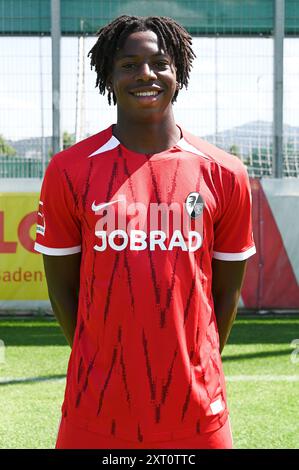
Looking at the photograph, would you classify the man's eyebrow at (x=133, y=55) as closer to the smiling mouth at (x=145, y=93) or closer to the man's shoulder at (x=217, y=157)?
the smiling mouth at (x=145, y=93)

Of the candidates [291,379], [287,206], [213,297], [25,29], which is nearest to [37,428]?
[291,379]

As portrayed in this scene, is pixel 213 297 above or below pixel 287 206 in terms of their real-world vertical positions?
above

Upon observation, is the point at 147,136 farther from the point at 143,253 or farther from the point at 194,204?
the point at 143,253

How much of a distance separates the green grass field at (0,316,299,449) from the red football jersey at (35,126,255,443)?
263 centimetres

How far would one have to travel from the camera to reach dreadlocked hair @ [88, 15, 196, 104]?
2043 millimetres

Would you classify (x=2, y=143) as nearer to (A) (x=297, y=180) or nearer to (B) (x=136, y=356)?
(A) (x=297, y=180)

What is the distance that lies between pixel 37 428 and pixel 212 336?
121 inches

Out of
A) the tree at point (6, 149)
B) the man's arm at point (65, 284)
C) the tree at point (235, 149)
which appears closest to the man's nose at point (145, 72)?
the man's arm at point (65, 284)

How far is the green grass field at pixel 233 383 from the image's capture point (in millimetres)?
4672

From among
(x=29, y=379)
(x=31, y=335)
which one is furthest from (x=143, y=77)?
(x=31, y=335)

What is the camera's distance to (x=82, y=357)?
1.99 meters

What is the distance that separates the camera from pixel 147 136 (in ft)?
6.68

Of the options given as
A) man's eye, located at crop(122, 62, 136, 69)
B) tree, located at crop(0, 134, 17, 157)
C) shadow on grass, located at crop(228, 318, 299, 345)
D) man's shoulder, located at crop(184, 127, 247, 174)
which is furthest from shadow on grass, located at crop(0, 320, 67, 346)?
man's eye, located at crop(122, 62, 136, 69)

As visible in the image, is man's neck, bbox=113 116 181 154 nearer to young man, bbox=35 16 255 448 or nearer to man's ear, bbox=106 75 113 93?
young man, bbox=35 16 255 448
